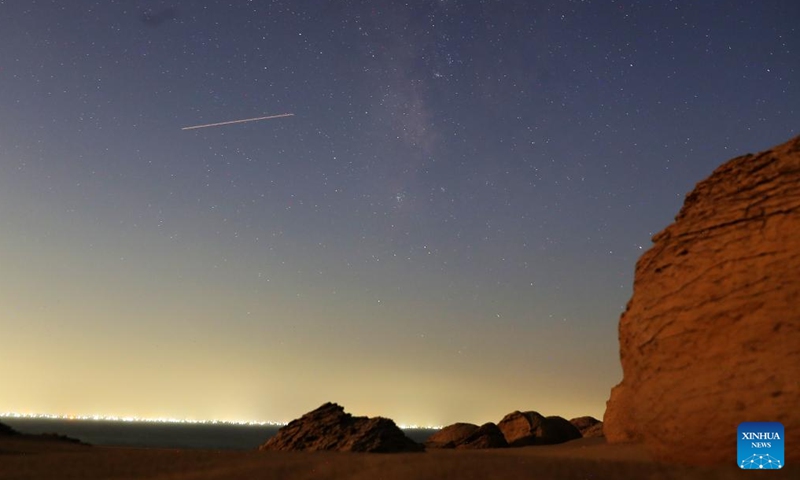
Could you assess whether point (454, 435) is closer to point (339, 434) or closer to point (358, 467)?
point (339, 434)

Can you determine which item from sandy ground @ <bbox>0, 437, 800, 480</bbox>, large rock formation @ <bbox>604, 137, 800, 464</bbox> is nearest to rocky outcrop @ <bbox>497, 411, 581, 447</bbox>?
sandy ground @ <bbox>0, 437, 800, 480</bbox>

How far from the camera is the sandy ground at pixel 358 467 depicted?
13656 millimetres

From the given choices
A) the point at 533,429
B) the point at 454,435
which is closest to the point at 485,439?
the point at 454,435

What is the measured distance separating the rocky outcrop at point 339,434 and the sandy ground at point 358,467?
13.6 feet

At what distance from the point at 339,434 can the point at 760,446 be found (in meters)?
17.9

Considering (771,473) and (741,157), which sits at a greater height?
(741,157)

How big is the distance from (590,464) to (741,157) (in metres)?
8.42

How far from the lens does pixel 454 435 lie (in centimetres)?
3806

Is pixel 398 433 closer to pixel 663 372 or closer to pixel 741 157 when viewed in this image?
pixel 663 372

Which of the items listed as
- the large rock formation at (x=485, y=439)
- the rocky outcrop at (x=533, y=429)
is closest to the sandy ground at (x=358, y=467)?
the large rock formation at (x=485, y=439)

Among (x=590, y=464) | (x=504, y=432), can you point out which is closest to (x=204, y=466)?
(x=590, y=464)

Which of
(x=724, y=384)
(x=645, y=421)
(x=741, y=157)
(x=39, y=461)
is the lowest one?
(x=39, y=461)

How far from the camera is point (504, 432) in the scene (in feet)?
128

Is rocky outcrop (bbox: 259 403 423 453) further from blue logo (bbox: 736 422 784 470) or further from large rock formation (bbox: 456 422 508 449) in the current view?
blue logo (bbox: 736 422 784 470)
